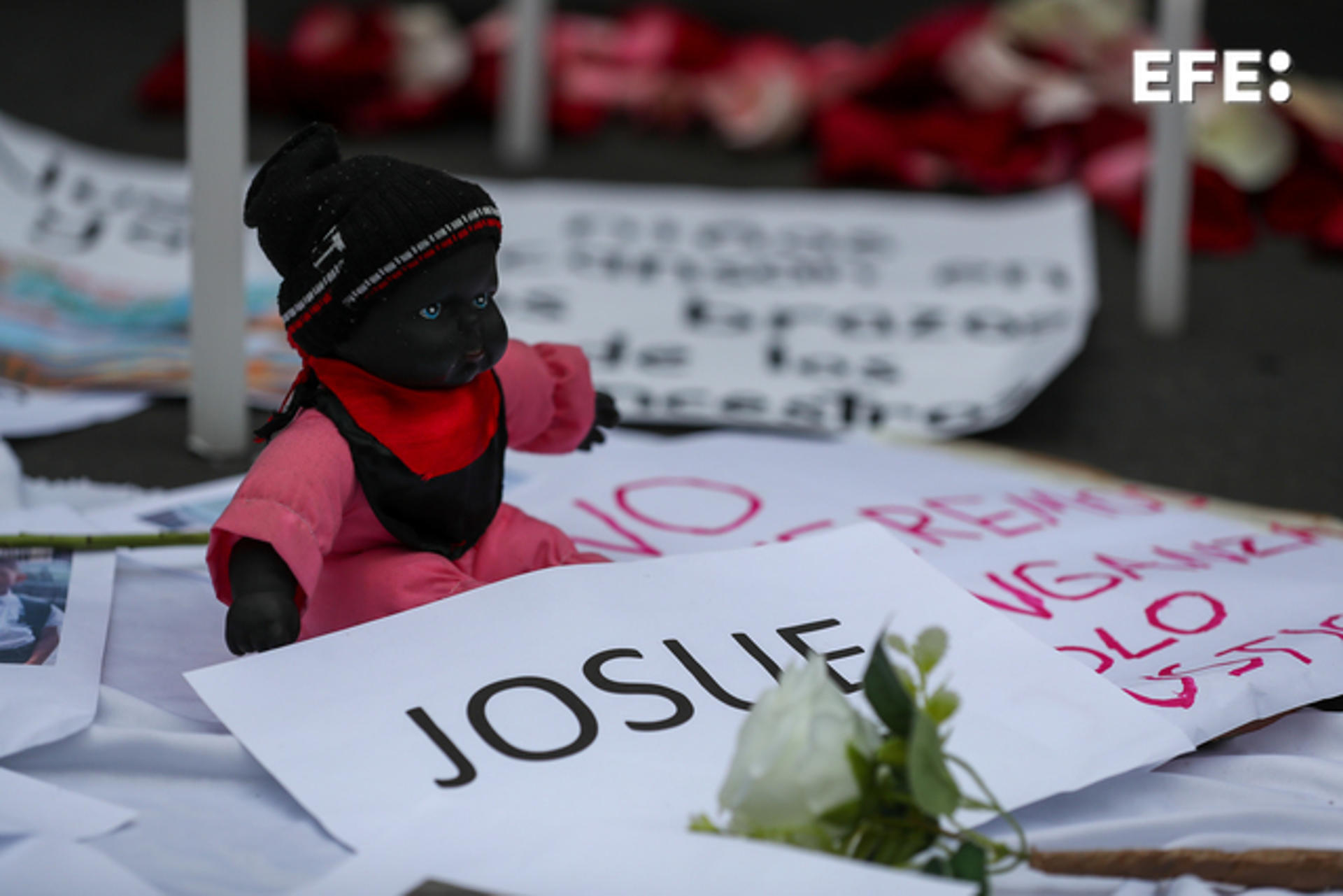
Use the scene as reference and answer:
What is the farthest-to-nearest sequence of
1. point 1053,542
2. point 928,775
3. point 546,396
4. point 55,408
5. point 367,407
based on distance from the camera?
point 55,408
point 1053,542
point 546,396
point 367,407
point 928,775

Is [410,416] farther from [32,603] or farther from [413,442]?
[32,603]

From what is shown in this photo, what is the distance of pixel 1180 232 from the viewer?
140cm

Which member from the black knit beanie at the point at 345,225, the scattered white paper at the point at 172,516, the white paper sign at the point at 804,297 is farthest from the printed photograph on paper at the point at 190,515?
the white paper sign at the point at 804,297

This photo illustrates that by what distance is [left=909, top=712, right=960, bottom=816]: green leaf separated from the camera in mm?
444

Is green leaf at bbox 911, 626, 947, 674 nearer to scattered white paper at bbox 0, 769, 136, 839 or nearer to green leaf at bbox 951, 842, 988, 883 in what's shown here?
green leaf at bbox 951, 842, 988, 883

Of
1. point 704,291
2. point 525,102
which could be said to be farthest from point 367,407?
point 525,102

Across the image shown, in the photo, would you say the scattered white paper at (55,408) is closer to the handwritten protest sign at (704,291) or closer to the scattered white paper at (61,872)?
the handwritten protest sign at (704,291)

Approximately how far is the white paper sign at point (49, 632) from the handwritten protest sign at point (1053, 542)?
0.86ft

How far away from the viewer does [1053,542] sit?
88 centimetres

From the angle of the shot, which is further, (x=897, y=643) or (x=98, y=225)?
(x=98, y=225)

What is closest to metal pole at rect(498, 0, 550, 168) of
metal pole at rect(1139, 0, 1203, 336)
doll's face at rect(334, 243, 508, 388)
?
metal pole at rect(1139, 0, 1203, 336)

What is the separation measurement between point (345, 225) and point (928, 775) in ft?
1.13

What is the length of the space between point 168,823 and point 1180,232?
1136 millimetres

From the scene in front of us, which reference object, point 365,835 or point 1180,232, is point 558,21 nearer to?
point 1180,232
